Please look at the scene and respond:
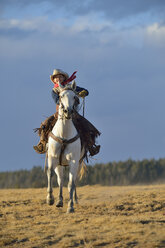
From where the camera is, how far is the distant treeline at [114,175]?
31.1m

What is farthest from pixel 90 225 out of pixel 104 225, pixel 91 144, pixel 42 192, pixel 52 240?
pixel 42 192

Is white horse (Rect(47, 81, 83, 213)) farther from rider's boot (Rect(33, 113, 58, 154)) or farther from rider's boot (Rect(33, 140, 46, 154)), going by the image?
rider's boot (Rect(33, 140, 46, 154))

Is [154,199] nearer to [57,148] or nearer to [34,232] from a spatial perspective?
[57,148]

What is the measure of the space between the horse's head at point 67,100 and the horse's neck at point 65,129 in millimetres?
289

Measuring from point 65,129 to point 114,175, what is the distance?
1971 cm

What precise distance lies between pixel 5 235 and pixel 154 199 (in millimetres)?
7354

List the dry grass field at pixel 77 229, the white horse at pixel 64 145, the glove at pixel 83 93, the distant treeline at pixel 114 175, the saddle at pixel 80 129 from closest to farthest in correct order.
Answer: the dry grass field at pixel 77 229 < the white horse at pixel 64 145 < the saddle at pixel 80 129 < the glove at pixel 83 93 < the distant treeline at pixel 114 175

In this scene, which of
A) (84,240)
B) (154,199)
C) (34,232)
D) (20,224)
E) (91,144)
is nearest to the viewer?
(84,240)

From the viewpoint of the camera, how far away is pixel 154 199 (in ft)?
54.3

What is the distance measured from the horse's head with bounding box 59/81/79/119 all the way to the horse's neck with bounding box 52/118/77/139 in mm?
289

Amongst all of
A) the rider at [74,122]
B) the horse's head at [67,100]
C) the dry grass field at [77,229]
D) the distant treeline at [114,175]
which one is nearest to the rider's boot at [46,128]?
the rider at [74,122]

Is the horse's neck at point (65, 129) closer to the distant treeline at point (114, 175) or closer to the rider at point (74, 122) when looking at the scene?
the rider at point (74, 122)

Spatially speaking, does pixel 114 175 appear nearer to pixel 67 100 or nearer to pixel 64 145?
pixel 64 145

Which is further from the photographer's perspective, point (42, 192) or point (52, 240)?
point (42, 192)
